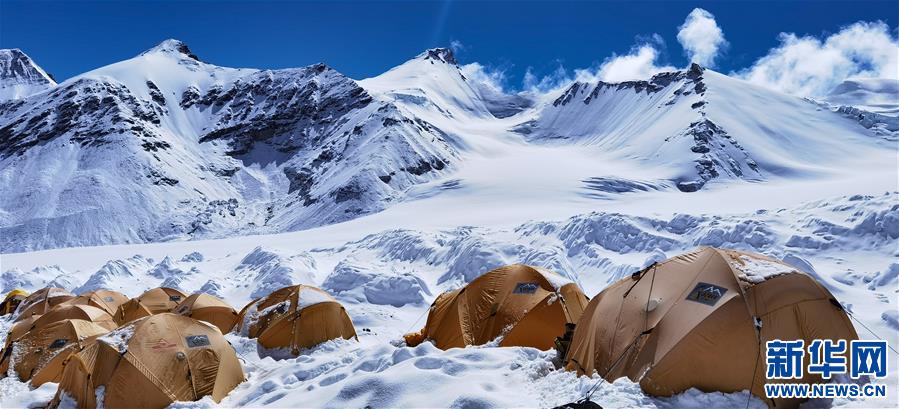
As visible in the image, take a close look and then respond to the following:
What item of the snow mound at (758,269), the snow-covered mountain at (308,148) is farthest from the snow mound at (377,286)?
the snow-covered mountain at (308,148)

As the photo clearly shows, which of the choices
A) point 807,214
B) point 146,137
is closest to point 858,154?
point 807,214

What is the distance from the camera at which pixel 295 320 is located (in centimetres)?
1457

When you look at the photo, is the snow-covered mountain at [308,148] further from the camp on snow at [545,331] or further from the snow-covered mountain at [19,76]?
the camp on snow at [545,331]

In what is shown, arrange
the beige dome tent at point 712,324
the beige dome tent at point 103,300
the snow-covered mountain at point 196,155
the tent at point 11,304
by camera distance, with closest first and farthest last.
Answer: the beige dome tent at point 712,324 < the beige dome tent at point 103,300 < the tent at point 11,304 < the snow-covered mountain at point 196,155

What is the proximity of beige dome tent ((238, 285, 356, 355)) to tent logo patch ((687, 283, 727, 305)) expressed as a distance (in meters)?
9.66

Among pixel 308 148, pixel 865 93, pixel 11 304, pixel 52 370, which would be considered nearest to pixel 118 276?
pixel 11 304

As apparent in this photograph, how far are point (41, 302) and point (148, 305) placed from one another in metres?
4.85

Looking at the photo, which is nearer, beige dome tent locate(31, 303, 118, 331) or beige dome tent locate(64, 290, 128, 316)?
beige dome tent locate(31, 303, 118, 331)

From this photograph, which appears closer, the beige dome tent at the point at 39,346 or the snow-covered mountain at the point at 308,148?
the beige dome tent at the point at 39,346

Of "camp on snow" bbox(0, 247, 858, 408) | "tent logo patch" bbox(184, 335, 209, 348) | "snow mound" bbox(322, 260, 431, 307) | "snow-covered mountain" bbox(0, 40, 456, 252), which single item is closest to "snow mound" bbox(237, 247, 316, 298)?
"snow mound" bbox(322, 260, 431, 307)

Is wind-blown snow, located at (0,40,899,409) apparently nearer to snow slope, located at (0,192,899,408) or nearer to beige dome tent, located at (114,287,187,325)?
snow slope, located at (0,192,899,408)

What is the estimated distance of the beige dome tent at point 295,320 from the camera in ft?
47.5

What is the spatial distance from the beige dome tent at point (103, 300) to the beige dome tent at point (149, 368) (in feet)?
33.5

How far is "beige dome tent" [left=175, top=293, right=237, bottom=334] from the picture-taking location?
17.4 m
